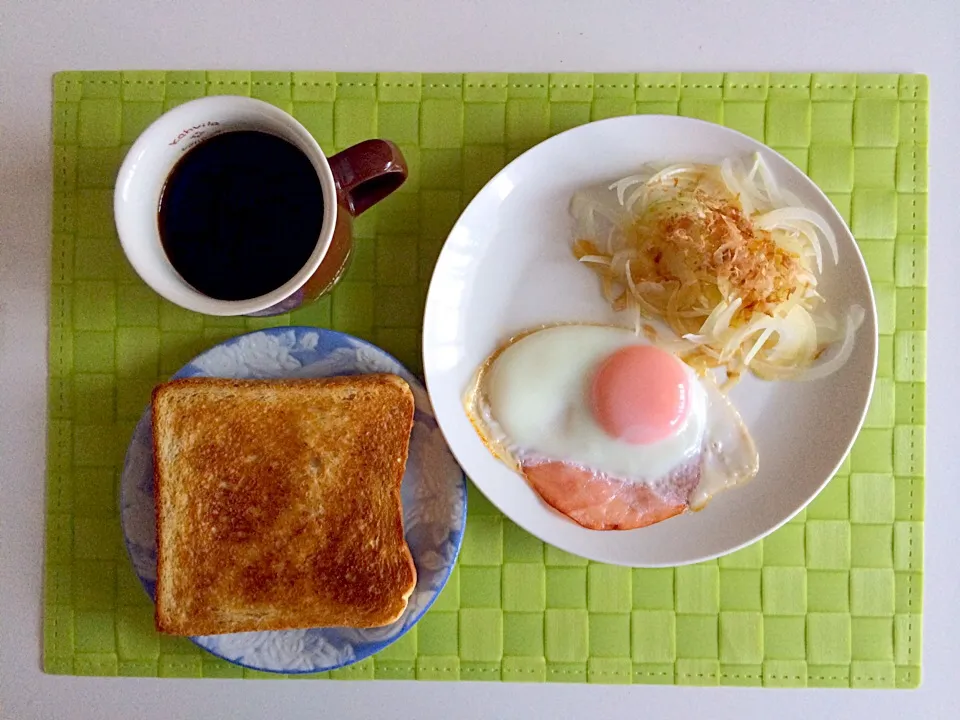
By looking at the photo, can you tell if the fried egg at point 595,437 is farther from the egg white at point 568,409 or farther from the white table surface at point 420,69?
the white table surface at point 420,69

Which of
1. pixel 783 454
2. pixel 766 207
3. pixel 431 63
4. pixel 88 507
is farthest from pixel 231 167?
pixel 783 454

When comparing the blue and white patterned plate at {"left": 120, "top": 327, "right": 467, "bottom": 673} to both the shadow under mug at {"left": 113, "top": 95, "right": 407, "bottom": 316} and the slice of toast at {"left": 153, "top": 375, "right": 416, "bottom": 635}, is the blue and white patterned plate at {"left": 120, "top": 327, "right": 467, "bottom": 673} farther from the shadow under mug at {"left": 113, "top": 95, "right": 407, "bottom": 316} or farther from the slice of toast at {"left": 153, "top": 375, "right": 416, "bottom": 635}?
the shadow under mug at {"left": 113, "top": 95, "right": 407, "bottom": 316}

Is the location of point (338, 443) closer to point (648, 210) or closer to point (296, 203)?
point (296, 203)

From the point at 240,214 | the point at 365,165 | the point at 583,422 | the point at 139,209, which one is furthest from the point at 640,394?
the point at 139,209

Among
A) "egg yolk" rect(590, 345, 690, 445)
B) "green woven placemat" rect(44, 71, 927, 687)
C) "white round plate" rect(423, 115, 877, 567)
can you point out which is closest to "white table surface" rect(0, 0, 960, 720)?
"green woven placemat" rect(44, 71, 927, 687)

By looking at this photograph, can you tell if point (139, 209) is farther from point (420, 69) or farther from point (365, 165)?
point (420, 69)
